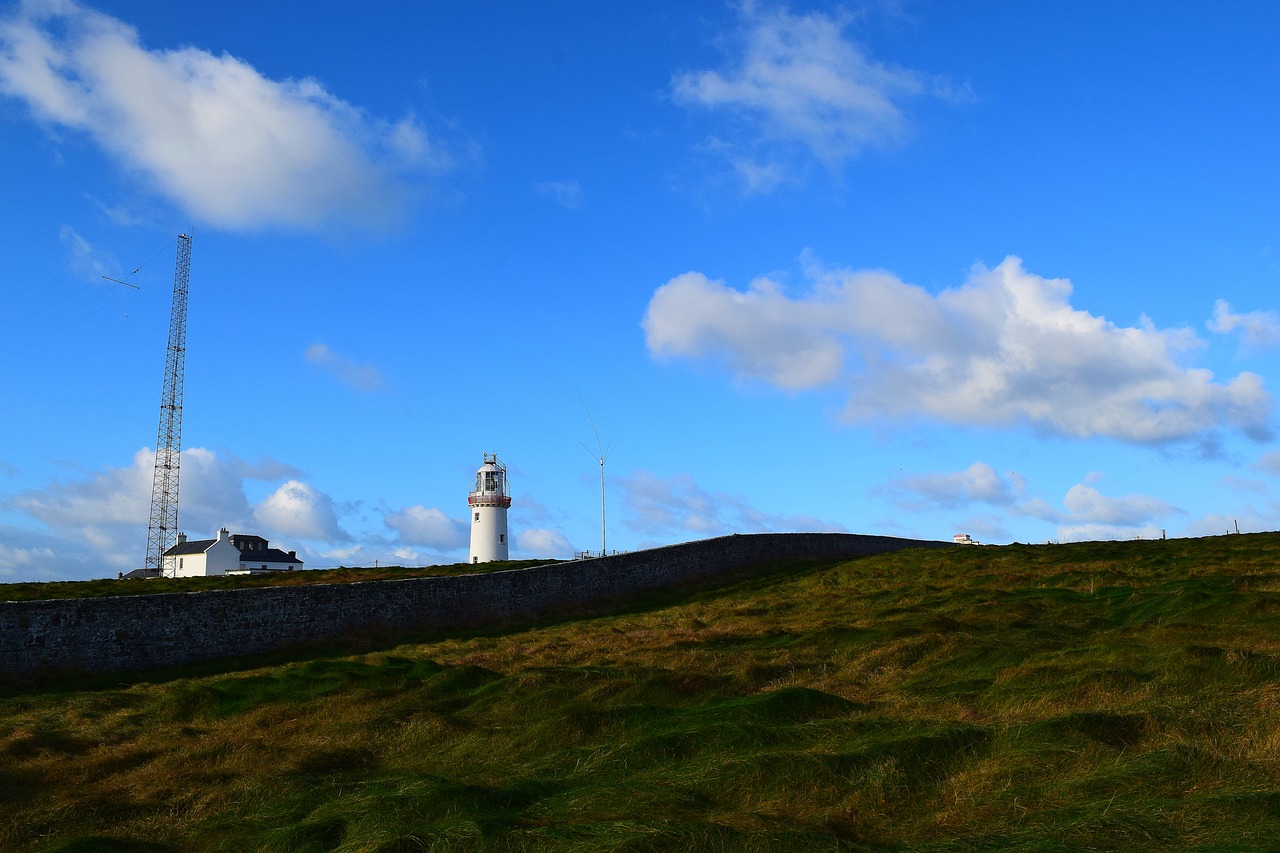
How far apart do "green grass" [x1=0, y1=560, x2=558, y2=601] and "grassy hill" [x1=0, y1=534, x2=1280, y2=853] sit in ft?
57.7

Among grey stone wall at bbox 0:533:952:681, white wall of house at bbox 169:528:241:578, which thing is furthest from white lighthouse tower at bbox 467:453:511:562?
white wall of house at bbox 169:528:241:578

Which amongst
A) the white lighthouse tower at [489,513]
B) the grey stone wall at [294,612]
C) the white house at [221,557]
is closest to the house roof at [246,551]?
the white house at [221,557]

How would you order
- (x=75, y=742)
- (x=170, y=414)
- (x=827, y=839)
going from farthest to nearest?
(x=170, y=414) < (x=75, y=742) < (x=827, y=839)

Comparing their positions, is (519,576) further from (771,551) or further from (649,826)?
(649,826)

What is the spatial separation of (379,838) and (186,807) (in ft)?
11.8

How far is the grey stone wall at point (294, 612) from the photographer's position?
20.7 metres

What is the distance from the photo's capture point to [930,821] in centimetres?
817

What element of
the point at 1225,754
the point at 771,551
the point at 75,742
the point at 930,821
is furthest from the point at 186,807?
the point at 771,551

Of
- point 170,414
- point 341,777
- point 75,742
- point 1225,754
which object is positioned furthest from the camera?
point 170,414

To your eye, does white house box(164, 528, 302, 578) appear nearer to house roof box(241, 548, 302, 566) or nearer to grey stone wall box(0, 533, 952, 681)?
house roof box(241, 548, 302, 566)

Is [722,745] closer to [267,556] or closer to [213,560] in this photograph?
[213,560]

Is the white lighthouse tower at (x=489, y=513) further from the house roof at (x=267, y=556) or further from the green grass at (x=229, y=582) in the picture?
the house roof at (x=267, y=556)

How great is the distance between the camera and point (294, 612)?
2478 cm

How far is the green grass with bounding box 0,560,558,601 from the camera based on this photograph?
35.8 m
